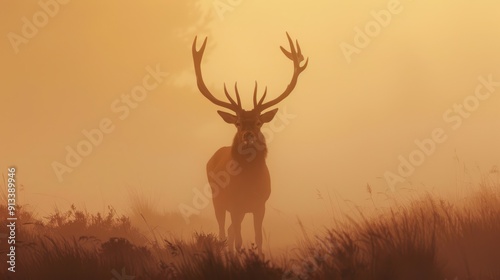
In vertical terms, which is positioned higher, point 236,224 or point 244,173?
point 244,173

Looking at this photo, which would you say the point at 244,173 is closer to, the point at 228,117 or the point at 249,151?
the point at 249,151

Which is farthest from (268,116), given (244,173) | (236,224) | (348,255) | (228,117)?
(348,255)

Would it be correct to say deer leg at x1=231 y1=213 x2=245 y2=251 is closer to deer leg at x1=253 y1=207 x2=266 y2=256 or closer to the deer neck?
deer leg at x1=253 y1=207 x2=266 y2=256

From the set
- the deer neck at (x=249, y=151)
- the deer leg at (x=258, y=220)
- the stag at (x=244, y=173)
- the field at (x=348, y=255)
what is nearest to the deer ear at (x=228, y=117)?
the stag at (x=244, y=173)

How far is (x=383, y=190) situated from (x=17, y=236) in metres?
3.78

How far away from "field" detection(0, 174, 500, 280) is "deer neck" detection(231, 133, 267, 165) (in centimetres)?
317

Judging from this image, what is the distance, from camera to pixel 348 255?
5340 mm

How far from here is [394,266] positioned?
17.4 ft

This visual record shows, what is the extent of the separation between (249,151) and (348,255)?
502cm

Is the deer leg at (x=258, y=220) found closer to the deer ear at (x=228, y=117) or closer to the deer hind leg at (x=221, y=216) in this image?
the deer hind leg at (x=221, y=216)

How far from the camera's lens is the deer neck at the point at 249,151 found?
1023 centimetres

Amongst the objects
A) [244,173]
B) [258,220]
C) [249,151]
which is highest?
[249,151]

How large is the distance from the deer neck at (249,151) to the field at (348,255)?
317 cm

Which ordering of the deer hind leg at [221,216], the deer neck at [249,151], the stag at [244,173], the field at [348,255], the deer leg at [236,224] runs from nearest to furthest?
the field at [348,255], the deer leg at [236,224], the stag at [244,173], the deer neck at [249,151], the deer hind leg at [221,216]
